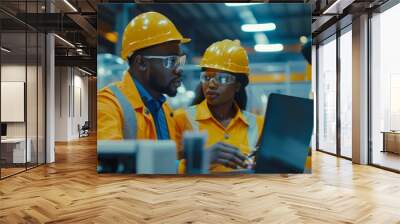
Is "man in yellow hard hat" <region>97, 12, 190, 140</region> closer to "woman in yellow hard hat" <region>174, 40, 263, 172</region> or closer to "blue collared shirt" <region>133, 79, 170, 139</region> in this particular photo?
"blue collared shirt" <region>133, 79, 170, 139</region>

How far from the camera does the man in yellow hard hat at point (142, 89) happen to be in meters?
6.67

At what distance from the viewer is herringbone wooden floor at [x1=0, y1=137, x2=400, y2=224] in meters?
4.17

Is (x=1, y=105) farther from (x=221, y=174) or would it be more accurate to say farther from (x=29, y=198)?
(x=221, y=174)

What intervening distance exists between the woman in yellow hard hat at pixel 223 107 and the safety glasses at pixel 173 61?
1.12ft

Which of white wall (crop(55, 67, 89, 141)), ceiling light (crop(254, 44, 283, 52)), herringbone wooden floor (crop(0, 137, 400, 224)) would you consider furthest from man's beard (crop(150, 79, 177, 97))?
white wall (crop(55, 67, 89, 141))

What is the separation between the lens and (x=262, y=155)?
22.1ft

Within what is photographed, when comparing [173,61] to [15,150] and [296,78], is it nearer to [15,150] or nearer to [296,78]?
[296,78]

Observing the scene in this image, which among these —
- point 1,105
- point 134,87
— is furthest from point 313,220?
point 1,105

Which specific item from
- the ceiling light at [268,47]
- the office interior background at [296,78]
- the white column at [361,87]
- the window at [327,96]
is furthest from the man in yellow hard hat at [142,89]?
the window at [327,96]

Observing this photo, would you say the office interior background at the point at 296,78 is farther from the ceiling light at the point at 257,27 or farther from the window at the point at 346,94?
the ceiling light at the point at 257,27

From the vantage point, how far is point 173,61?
6688 millimetres

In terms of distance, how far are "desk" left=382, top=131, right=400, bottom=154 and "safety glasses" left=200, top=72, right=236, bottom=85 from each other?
3.83 metres

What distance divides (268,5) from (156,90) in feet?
8.23

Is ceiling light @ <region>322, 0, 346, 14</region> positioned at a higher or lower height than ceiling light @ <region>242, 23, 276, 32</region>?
higher
